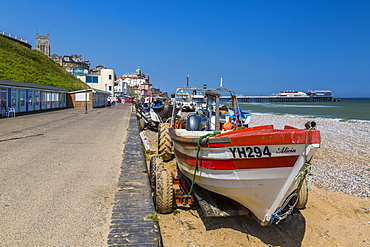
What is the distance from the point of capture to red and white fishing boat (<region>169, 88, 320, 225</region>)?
15.7 ft

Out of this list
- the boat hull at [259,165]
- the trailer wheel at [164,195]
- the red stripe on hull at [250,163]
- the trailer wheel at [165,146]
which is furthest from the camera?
the trailer wheel at [165,146]

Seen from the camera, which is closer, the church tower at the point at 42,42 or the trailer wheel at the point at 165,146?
the trailer wheel at the point at 165,146

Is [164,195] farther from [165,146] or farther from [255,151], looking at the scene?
[165,146]

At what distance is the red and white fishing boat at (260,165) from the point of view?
4773mm

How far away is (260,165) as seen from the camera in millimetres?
5031

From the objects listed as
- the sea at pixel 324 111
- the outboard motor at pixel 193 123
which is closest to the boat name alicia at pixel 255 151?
the outboard motor at pixel 193 123

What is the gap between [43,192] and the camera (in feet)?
21.2

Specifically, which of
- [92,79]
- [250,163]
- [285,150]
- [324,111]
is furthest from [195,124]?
[92,79]

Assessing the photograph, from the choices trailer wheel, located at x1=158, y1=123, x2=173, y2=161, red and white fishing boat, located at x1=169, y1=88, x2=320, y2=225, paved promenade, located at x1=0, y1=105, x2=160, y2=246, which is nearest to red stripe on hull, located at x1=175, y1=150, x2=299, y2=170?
red and white fishing boat, located at x1=169, y1=88, x2=320, y2=225

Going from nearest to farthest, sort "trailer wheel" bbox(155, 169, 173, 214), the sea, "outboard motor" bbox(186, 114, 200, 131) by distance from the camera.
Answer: "trailer wheel" bbox(155, 169, 173, 214) → "outboard motor" bbox(186, 114, 200, 131) → the sea

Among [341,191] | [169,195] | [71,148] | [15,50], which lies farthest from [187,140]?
[15,50]

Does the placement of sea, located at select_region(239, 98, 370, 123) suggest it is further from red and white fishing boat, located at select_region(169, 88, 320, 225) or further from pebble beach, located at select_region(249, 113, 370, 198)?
red and white fishing boat, located at select_region(169, 88, 320, 225)

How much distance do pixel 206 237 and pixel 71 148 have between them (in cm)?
741

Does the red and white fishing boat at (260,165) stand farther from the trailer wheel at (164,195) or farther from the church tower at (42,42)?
the church tower at (42,42)
